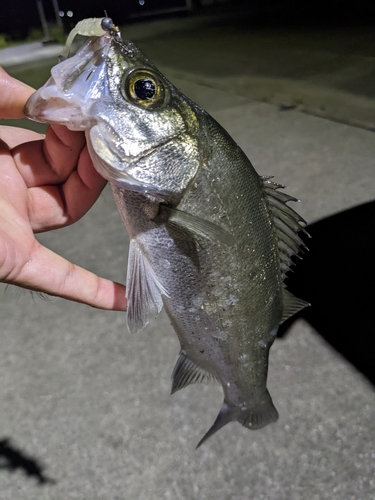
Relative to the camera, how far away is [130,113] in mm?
1277

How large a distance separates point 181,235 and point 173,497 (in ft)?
4.59

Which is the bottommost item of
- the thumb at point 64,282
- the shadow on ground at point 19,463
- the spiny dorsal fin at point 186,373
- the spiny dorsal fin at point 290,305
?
the shadow on ground at point 19,463

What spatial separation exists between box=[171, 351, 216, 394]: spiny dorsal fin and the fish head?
680 millimetres

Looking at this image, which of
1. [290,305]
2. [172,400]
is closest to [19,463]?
[172,400]

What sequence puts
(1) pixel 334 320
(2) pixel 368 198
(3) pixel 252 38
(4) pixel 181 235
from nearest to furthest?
(4) pixel 181 235 < (1) pixel 334 320 < (2) pixel 368 198 < (3) pixel 252 38

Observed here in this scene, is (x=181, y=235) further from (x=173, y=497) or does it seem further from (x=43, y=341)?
(x=43, y=341)

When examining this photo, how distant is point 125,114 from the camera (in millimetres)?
1270

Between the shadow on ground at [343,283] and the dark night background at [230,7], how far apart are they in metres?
10.8

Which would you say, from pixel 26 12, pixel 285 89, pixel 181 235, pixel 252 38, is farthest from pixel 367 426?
pixel 26 12

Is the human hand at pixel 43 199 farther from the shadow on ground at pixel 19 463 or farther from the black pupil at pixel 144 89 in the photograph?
the shadow on ground at pixel 19 463

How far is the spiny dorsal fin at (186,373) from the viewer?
167 cm

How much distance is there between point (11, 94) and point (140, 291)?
0.86 metres

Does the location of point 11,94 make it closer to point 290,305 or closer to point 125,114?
point 125,114

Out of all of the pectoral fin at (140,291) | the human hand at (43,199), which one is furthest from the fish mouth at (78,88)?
the pectoral fin at (140,291)
